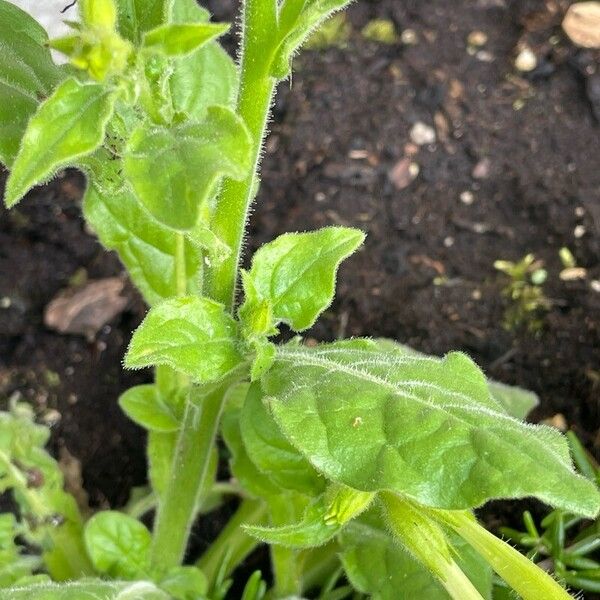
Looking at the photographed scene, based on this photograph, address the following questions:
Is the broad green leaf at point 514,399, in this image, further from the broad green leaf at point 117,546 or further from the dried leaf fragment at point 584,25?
the dried leaf fragment at point 584,25

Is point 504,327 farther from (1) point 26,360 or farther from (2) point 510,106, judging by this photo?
(1) point 26,360

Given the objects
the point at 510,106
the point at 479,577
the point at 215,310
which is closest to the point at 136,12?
the point at 215,310

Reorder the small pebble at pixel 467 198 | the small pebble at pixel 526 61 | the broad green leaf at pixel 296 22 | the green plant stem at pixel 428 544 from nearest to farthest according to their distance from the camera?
the broad green leaf at pixel 296 22 → the green plant stem at pixel 428 544 → the small pebble at pixel 467 198 → the small pebble at pixel 526 61

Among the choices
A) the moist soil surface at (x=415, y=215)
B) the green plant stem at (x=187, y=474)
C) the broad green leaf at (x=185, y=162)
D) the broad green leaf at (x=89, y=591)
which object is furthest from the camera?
the moist soil surface at (x=415, y=215)

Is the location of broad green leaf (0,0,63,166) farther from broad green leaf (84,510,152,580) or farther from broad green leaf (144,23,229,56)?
broad green leaf (84,510,152,580)

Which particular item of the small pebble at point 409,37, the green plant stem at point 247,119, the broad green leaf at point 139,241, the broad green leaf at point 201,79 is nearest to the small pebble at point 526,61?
the small pebble at point 409,37

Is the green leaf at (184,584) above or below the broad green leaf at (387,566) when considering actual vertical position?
below

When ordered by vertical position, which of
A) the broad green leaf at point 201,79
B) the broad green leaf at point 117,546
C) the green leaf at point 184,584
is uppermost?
the broad green leaf at point 201,79
